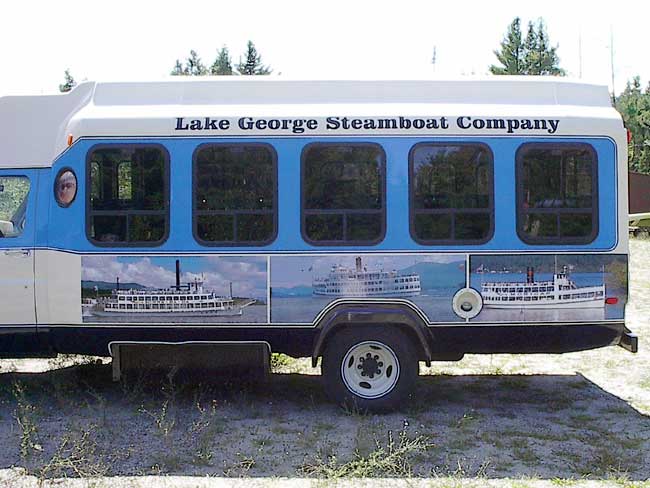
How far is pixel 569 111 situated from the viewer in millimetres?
6836

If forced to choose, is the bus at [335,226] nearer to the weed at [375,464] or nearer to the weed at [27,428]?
the weed at [27,428]

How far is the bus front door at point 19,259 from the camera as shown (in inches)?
269

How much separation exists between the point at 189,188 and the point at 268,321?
131cm

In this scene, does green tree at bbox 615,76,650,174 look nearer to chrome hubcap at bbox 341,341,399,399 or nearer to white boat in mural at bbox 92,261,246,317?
chrome hubcap at bbox 341,341,399,399

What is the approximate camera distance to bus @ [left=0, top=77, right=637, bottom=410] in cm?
673

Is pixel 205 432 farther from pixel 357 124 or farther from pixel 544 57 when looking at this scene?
pixel 544 57

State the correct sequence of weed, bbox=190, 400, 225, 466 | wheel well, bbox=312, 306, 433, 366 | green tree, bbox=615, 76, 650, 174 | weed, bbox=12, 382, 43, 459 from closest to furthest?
weed, bbox=190, 400, 225, 466, weed, bbox=12, 382, 43, 459, wheel well, bbox=312, 306, 433, 366, green tree, bbox=615, 76, 650, 174

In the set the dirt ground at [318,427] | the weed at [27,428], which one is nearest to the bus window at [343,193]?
the dirt ground at [318,427]

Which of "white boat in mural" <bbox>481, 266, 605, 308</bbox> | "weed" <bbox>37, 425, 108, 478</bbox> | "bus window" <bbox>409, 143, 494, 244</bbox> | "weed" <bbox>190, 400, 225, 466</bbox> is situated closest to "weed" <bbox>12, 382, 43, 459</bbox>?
"weed" <bbox>37, 425, 108, 478</bbox>

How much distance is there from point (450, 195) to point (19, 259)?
3.71 meters

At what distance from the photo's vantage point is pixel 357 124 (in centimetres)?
675

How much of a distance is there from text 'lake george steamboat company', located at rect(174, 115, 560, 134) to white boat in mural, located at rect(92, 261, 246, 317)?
50.2 inches

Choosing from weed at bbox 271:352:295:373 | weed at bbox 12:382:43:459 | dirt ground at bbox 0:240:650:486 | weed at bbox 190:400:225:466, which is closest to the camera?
dirt ground at bbox 0:240:650:486

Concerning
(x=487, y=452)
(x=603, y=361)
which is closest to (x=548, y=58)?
(x=603, y=361)
